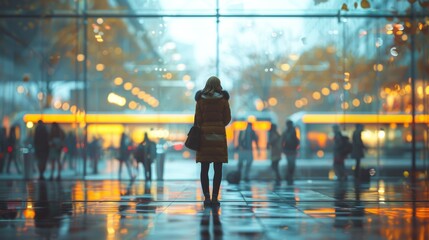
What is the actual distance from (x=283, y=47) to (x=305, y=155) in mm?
3336

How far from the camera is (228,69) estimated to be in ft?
67.4

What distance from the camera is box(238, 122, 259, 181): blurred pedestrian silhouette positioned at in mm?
20156

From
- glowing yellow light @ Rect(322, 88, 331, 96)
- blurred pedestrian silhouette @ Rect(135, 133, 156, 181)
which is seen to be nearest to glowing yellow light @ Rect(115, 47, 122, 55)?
blurred pedestrian silhouette @ Rect(135, 133, 156, 181)

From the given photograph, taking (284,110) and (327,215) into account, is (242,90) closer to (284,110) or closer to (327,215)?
(284,110)

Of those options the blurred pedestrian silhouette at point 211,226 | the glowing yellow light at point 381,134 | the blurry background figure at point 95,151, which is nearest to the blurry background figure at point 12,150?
the blurry background figure at point 95,151

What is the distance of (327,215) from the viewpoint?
930 cm

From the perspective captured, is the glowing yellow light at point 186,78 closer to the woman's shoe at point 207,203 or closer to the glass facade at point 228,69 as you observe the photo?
the glass facade at point 228,69

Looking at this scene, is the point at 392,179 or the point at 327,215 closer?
the point at 327,215

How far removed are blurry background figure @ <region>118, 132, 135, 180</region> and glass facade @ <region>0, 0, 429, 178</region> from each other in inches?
8.6

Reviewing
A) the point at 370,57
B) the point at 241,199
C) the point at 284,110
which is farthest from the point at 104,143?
the point at 241,199

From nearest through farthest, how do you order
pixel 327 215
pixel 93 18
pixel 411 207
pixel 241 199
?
pixel 327 215 → pixel 411 207 → pixel 241 199 → pixel 93 18

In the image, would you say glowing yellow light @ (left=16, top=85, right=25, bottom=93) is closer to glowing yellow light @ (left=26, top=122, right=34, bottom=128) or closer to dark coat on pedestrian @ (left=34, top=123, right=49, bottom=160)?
glowing yellow light @ (left=26, top=122, right=34, bottom=128)

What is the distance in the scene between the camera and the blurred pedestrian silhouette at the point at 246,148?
2016 centimetres

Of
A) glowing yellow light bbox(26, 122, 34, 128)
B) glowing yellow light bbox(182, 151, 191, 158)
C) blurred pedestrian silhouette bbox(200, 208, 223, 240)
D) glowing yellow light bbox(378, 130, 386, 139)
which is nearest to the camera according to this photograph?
blurred pedestrian silhouette bbox(200, 208, 223, 240)
